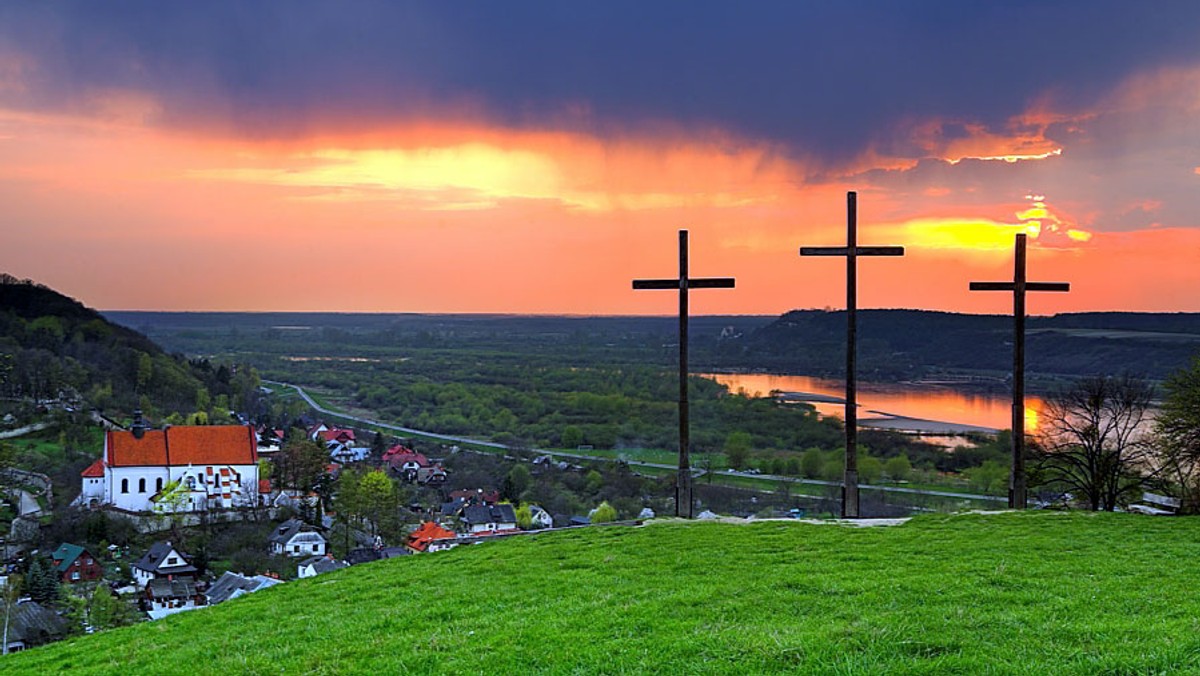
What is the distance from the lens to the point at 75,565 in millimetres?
43719

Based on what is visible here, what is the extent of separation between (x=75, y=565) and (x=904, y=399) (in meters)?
44.0

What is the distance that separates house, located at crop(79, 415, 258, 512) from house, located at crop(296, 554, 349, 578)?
15.5 metres

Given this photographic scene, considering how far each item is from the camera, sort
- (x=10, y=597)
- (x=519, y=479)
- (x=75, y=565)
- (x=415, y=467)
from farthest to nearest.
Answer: (x=415, y=467)
(x=519, y=479)
(x=75, y=565)
(x=10, y=597)

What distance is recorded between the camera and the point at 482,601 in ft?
31.0

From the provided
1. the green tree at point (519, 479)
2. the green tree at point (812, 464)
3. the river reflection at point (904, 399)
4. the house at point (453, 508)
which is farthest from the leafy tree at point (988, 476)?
the green tree at point (519, 479)

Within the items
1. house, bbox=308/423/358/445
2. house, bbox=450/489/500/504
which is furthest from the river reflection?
house, bbox=308/423/358/445

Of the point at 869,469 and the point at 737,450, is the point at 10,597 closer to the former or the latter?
the point at 737,450

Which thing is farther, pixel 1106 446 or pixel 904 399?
pixel 904 399

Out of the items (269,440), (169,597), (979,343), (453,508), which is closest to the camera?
(169,597)

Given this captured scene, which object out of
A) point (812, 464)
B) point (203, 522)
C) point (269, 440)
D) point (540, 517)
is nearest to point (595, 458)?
point (540, 517)

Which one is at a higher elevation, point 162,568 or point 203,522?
point 162,568

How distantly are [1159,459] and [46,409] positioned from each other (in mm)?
80163

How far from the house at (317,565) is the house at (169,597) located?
4.17 meters

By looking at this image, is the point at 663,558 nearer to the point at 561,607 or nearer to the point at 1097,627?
the point at 561,607
